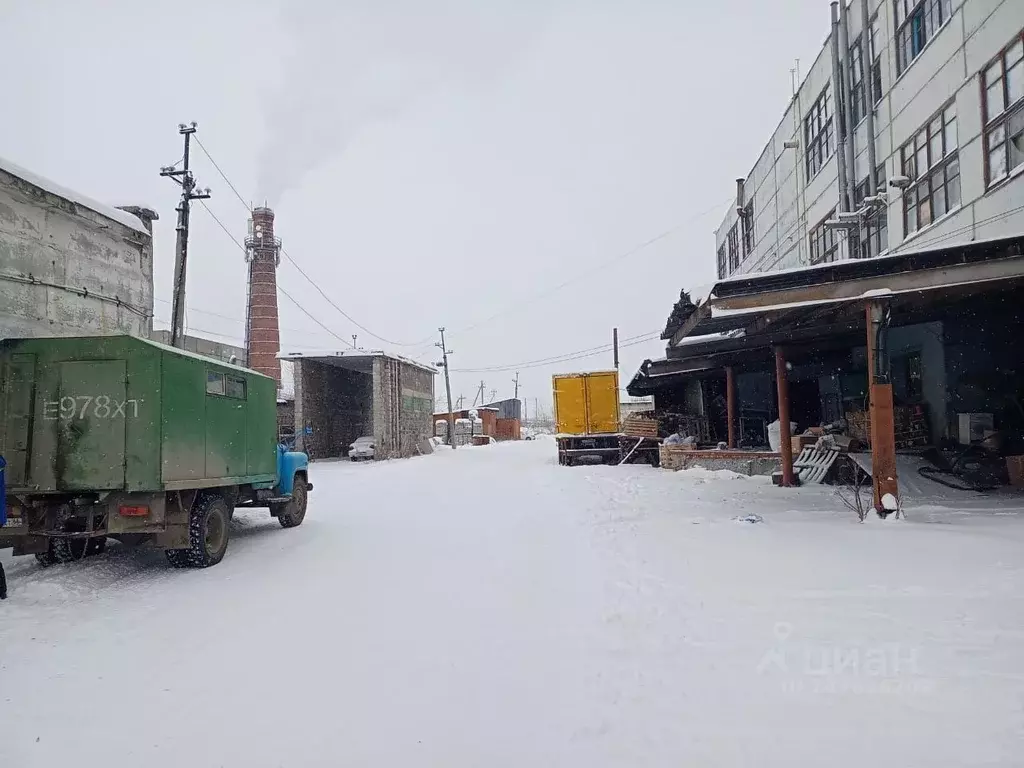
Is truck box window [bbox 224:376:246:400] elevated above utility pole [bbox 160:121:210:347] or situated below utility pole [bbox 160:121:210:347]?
below

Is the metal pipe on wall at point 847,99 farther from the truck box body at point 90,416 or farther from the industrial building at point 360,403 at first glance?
the industrial building at point 360,403

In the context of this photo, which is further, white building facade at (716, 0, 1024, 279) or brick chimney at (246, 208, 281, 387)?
brick chimney at (246, 208, 281, 387)

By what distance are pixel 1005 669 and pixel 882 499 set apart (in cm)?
494

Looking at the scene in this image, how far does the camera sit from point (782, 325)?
37.9 feet

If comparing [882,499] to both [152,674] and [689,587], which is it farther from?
[152,674]

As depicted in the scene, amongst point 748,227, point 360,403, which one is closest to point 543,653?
point 748,227

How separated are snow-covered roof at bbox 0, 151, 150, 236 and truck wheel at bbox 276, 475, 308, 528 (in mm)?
6343

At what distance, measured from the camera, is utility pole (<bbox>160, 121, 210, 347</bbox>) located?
1842 centimetres

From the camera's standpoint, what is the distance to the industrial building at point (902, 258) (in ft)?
27.6

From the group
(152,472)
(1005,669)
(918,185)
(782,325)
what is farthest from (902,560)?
(918,185)

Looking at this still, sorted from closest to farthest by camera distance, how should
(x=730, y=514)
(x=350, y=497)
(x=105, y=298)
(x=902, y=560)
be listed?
(x=902, y=560) < (x=730, y=514) < (x=105, y=298) < (x=350, y=497)

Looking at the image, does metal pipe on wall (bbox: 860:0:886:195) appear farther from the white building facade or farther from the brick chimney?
the brick chimney

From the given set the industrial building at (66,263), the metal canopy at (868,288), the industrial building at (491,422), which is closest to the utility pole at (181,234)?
the industrial building at (66,263)

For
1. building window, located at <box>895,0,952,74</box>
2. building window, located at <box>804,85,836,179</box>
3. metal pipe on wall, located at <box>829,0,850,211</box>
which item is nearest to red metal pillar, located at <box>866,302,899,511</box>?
building window, located at <box>895,0,952,74</box>
